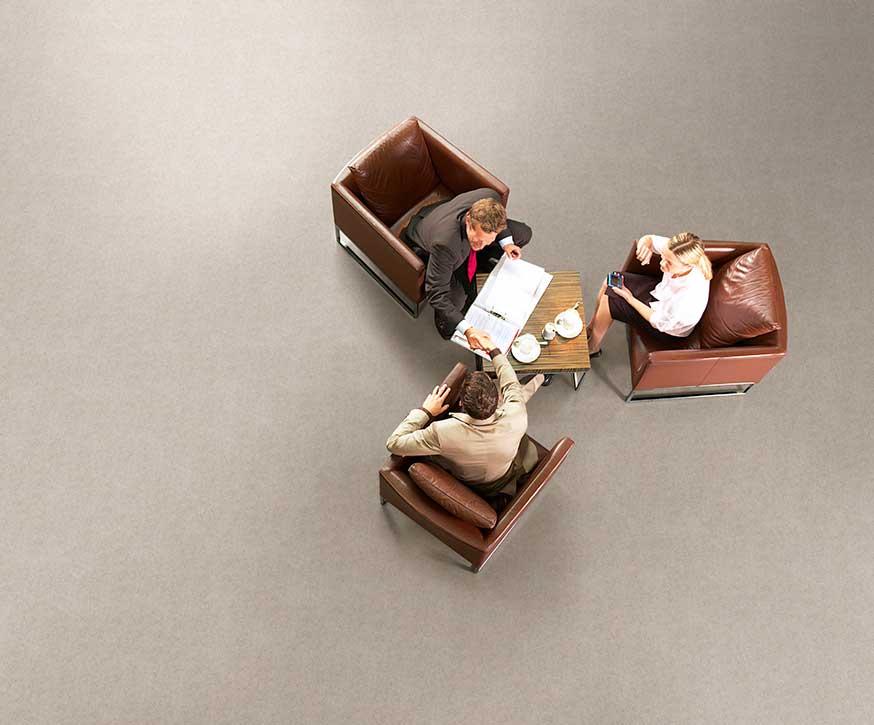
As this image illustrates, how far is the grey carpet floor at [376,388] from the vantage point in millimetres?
3826

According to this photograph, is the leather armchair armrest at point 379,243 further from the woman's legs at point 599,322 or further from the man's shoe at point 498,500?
the man's shoe at point 498,500

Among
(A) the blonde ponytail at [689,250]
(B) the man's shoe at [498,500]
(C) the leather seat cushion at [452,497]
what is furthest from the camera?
(A) the blonde ponytail at [689,250]

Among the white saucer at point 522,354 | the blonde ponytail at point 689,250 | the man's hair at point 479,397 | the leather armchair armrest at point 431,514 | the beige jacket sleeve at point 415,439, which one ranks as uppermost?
the blonde ponytail at point 689,250

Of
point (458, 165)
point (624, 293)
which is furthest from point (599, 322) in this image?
point (458, 165)

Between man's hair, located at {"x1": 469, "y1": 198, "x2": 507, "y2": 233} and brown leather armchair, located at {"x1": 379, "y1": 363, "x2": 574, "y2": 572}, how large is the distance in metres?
1.15

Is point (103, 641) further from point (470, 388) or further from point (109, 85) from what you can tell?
point (109, 85)

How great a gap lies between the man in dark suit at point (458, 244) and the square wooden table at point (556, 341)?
0.16 metres

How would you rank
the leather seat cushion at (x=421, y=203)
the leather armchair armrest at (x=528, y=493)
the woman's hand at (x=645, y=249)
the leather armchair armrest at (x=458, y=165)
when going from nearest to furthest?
the leather armchair armrest at (x=528, y=493), the woman's hand at (x=645, y=249), the leather armchair armrest at (x=458, y=165), the leather seat cushion at (x=421, y=203)

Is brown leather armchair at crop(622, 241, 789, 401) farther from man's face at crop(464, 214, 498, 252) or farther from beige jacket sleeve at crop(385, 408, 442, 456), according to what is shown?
beige jacket sleeve at crop(385, 408, 442, 456)

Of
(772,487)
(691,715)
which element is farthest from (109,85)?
(691,715)

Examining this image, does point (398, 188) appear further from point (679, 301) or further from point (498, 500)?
point (498, 500)

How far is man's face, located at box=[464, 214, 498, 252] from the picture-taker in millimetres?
3646

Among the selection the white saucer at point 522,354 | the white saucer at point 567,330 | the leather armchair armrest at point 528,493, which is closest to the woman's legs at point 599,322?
the white saucer at point 567,330

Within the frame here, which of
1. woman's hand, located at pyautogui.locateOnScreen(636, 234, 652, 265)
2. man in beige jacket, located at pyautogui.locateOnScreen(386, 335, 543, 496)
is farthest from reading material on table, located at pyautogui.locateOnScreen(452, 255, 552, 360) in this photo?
woman's hand, located at pyautogui.locateOnScreen(636, 234, 652, 265)
